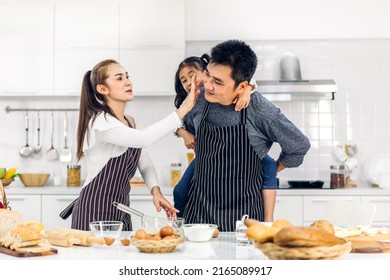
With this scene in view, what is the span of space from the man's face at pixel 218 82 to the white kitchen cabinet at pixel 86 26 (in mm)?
2166

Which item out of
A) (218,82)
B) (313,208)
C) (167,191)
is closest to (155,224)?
(218,82)

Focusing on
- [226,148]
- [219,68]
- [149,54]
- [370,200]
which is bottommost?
[370,200]

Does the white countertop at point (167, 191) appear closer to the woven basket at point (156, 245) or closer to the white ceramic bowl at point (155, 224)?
the white ceramic bowl at point (155, 224)

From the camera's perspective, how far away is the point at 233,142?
101 inches

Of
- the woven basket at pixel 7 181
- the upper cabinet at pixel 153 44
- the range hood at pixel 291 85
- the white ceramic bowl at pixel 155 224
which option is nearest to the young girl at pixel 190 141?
the white ceramic bowl at pixel 155 224

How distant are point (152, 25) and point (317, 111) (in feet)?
5.17

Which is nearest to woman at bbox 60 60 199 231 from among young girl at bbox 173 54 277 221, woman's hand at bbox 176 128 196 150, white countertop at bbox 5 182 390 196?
young girl at bbox 173 54 277 221

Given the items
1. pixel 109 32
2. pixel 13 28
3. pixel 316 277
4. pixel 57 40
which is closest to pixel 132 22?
pixel 109 32

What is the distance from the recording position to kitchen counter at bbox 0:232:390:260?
172cm

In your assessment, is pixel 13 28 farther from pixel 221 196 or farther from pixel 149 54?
pixel 221 196

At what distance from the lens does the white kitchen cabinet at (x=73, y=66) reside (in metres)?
4.46

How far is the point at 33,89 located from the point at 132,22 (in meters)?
0.98

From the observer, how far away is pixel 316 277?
1.59 meters

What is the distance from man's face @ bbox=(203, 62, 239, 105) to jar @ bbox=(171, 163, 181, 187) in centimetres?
205
